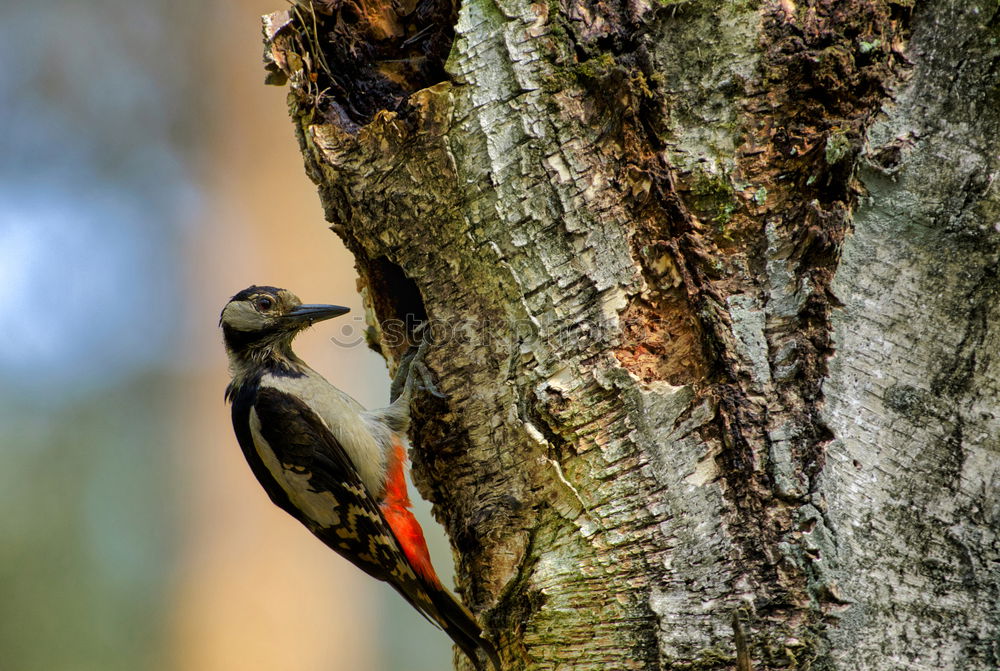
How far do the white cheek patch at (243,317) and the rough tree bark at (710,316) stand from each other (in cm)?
162

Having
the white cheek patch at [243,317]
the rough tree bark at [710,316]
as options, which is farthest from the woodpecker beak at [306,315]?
the rough tree bark at [710,316]

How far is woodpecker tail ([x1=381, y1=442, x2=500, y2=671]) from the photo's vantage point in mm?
2318

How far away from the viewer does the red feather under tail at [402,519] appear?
323 centimetres

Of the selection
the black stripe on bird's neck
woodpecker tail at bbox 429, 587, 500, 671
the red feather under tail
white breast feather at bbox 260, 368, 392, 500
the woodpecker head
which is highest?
the woodpecker head

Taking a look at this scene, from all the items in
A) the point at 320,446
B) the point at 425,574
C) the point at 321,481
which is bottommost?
the point at 425,574

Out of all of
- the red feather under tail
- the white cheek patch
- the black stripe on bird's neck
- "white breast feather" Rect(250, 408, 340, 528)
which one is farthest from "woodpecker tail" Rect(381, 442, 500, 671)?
the white cheek patch

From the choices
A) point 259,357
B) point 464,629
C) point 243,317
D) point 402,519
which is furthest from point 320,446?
point 464,629

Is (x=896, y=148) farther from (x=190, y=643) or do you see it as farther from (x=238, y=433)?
(x=190, y=643)

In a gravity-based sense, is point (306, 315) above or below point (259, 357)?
above

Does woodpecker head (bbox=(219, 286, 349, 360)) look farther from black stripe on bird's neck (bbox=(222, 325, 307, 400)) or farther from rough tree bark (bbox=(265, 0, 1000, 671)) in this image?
rough tree bark (bbox=(265, 0, 1000, 671))

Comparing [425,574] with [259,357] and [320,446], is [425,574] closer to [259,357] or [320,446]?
[320,446]

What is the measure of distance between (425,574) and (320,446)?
75 cm

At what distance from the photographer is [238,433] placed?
360cm

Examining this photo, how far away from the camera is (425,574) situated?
3.15 metres
